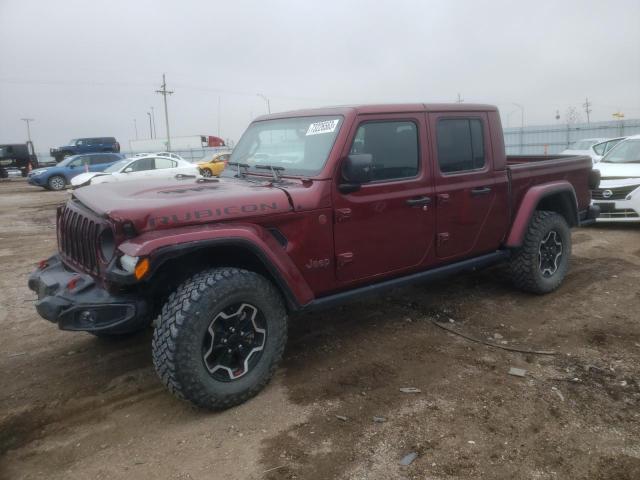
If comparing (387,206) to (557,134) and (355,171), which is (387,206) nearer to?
(355,171)

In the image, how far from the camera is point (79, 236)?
11.2 feet

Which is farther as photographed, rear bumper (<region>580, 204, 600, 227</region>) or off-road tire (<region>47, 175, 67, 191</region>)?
off-road tire (<region>47, 175, 67, 191</region>)

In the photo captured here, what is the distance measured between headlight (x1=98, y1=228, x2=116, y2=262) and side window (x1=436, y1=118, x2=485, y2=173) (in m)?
2.65

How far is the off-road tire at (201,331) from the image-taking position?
9.64ft

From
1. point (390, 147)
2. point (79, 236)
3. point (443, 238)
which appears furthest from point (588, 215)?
point (79, 236)

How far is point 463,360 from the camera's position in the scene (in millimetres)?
3826

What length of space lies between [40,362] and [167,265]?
1692mm

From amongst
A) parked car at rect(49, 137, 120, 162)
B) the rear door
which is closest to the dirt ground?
the rear door

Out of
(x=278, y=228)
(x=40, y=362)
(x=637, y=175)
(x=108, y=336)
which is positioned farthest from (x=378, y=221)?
(x=637, y=175)

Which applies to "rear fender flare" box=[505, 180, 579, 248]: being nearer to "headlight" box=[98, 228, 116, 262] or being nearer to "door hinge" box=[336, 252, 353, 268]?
"door hinge" box=[336, 252, 353, 268]

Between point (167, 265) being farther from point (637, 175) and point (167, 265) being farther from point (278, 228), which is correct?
point (637, 175)

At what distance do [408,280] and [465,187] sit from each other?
998 millimetres

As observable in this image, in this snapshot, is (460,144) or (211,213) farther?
(460,144)

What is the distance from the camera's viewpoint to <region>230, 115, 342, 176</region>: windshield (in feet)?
12.3
